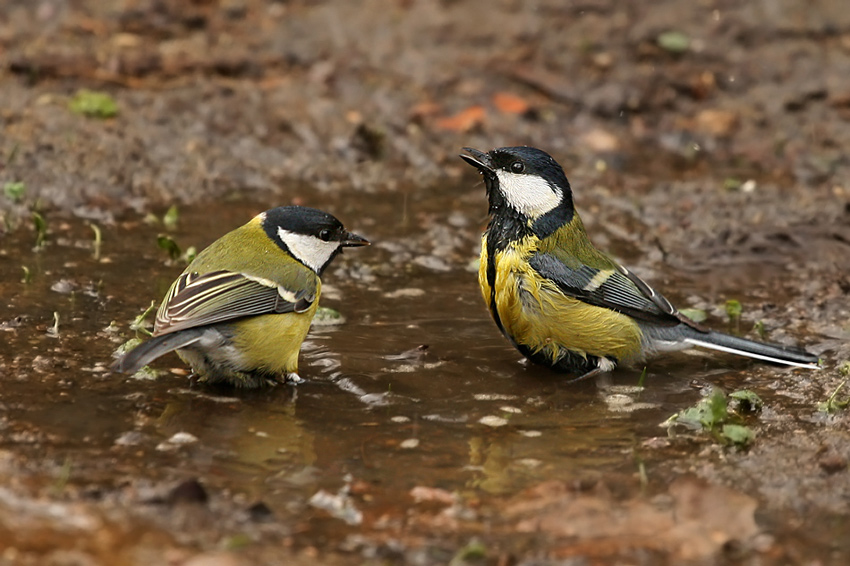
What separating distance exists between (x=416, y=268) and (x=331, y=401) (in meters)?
2.10

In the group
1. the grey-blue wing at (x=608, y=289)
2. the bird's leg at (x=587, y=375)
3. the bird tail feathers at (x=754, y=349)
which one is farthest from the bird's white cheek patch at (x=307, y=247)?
the bird tail feathers at (x=754, y=349)

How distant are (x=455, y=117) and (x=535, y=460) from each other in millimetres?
5450

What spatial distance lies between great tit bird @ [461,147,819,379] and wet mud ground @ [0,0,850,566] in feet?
0.52

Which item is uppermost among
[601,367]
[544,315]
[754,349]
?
[544,315]

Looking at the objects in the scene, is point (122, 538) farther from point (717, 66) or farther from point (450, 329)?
point (717, 66)

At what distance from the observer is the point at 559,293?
228 inches

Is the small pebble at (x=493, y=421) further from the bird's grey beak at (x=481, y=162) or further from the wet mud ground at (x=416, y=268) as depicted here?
the bird's grey beak at (x=481, y=162)

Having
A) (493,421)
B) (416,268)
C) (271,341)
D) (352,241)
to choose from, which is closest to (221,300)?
(271,341)

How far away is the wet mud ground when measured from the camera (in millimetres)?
3961

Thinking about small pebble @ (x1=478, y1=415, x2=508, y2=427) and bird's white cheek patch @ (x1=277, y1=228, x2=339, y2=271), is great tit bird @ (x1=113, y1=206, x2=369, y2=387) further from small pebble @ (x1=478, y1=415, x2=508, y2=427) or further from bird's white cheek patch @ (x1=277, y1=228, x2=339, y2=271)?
small pebble @ (x1=478, y1=415, x2=508, y2=427)

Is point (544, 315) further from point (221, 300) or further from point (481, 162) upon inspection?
point (221, 300)

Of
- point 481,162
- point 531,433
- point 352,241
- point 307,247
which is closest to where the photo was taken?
point 531,433

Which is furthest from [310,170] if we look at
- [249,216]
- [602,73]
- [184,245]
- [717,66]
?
[717,66]

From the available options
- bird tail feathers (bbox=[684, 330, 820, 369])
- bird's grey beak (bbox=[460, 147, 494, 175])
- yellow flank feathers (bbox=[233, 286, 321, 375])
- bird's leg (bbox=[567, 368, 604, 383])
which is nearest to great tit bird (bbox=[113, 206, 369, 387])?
yellow flank feathers (bbox=[233, 286, 321, 375])
